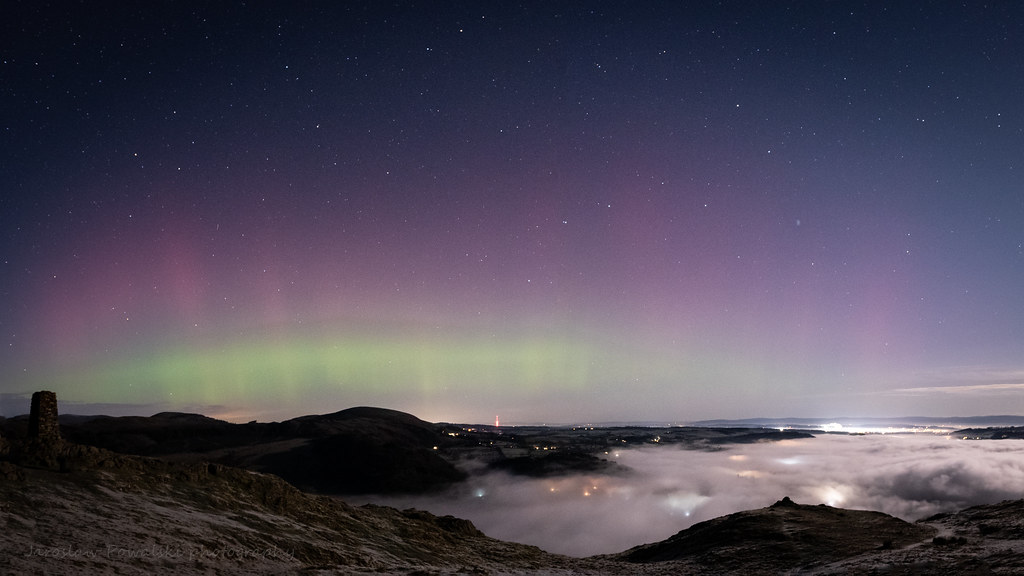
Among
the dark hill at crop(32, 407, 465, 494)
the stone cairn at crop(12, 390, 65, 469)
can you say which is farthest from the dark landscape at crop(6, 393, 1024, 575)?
the dark hill at crop(32, 407, 465, 494)

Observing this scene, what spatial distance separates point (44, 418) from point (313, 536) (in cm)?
1212

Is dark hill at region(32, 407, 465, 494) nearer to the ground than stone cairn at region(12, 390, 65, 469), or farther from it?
nearer to the ground

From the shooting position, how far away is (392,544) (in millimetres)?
27812

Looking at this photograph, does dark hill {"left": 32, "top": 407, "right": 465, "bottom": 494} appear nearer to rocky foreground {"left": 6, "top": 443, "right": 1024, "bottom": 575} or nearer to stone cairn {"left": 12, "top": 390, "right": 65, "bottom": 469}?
rocky foreground {"left": 6, "top": 443, "right": 1024, "bottom": 575}

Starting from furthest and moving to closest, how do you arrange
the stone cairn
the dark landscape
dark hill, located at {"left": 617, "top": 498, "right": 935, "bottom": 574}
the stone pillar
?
1. dark hill, located at {"left": 617, "top": 498, "right": 935, "bottom": 574}
2. the stone pillar
3. the stone cairn
4. the dark landscape

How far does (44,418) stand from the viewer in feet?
73.8

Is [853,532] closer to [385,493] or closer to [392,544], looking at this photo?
[392,544]

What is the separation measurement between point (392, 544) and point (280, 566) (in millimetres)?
10357

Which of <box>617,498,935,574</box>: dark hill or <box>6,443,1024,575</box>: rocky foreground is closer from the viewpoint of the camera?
<box>6,443,1024,575</box>: rocky foreground

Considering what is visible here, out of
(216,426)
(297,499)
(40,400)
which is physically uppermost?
(40,400)

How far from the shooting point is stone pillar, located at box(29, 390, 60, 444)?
22.0 metres

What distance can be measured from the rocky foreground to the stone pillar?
132cm

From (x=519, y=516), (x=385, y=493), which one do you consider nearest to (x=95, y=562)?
(x=385, y=493)

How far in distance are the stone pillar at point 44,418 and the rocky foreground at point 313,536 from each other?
1.32 m
